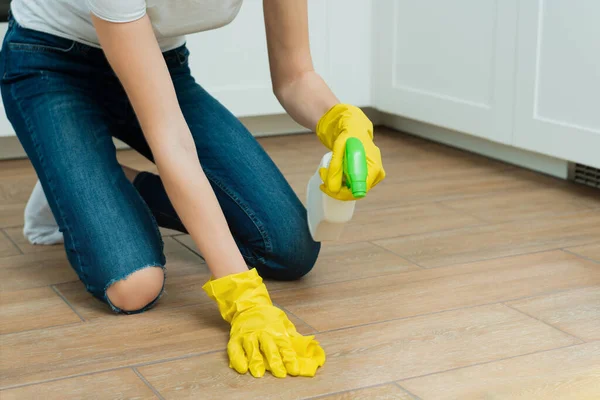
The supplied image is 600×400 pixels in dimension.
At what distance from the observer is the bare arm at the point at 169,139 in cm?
115

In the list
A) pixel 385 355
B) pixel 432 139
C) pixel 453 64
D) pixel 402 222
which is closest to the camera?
pixel 385 355

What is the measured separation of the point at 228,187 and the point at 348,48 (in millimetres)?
1332

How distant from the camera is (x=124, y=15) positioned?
3.70 feet

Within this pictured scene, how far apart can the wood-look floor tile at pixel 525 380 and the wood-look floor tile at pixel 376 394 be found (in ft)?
0.06

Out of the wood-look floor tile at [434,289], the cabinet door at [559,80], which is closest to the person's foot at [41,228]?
the wood-look floor tile at [434,289]

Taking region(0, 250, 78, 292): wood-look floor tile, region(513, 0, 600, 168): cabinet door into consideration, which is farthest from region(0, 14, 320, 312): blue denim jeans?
region(513, 0, 600, 168): cabinet door

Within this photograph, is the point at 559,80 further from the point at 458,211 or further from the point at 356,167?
the point at 356,167

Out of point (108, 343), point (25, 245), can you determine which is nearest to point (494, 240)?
point (108, 343)

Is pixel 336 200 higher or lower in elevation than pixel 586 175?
higher

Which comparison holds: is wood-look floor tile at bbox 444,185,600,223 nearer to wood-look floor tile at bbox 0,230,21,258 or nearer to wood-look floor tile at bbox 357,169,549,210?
wood-look floor tile at bbox 357,169,549,210

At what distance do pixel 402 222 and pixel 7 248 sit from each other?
78cm

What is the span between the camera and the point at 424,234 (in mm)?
1711

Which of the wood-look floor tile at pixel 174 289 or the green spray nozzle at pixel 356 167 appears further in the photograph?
the wood-look floor tile at pixel 174 289

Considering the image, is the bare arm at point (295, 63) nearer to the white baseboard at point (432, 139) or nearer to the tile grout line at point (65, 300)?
the tile grout line at point (65, 300)
